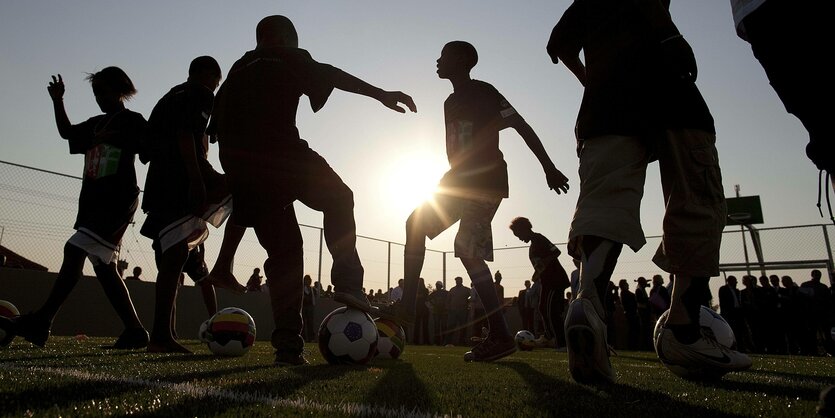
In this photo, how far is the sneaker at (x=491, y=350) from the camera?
165 inches

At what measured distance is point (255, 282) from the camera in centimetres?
1545

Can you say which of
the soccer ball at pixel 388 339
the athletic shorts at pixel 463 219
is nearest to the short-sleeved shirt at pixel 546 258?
the athletic shorts at pixel 463 219

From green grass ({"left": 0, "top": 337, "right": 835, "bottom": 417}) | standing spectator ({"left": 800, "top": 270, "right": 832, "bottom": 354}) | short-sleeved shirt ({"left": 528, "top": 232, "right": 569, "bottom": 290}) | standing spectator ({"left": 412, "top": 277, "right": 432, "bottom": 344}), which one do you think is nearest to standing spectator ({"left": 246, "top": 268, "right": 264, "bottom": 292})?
standing spectator ({"left": 412, "top": 277, "right": 432, "bottom": 344})

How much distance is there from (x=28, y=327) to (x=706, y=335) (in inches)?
181

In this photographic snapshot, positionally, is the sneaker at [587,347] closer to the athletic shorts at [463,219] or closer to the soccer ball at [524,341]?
the athletic shorts at [463,219]

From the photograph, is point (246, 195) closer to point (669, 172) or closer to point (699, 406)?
point (669, 172)

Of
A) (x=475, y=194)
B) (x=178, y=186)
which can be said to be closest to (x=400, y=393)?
(x=475, y=194)

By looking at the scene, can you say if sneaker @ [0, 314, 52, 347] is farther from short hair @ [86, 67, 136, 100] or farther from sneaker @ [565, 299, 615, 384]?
sneaker @ [565, 299, 615, 384]

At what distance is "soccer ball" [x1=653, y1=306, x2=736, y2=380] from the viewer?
2.46 metres

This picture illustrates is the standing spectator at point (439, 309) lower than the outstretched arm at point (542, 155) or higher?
lower

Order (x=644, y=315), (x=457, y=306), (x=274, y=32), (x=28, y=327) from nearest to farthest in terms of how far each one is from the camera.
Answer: (x=274, y=32) → (x=28, y=327) → (x=644, y=315) → (x=457, y=306)

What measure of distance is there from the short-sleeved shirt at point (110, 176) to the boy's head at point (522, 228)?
4.60 meters

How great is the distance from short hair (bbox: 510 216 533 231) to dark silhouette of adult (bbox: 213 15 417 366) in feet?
13.7

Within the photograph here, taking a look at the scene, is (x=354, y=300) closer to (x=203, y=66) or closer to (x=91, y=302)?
(x=203, y=66)
